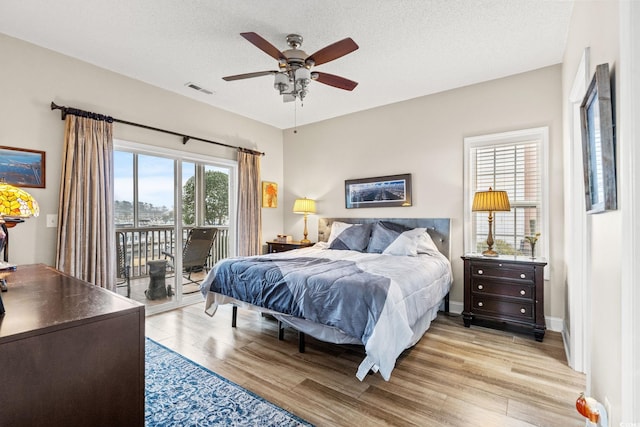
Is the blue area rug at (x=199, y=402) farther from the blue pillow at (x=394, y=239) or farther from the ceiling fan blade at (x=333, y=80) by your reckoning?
the ceiling fan blade at (x=333, y=80)

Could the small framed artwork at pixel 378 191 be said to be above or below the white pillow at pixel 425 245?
above

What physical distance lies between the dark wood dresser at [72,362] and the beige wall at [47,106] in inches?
83.4

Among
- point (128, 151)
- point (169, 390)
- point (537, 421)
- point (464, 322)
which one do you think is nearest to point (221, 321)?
point (169, 390)

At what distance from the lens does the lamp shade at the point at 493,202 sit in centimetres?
325

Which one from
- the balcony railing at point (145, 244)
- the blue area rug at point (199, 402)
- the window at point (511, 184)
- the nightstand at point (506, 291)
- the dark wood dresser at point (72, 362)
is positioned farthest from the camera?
the balcony railing at point (145, 244)

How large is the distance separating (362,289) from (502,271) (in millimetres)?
1796

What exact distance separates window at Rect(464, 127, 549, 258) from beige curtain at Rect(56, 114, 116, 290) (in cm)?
414

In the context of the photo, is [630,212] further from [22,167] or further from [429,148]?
[22,167]

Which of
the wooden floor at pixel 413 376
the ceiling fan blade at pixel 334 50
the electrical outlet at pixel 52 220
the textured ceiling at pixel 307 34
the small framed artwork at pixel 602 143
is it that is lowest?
the wooden floor at pixel 413 376

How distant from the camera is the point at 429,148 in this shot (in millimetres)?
4160

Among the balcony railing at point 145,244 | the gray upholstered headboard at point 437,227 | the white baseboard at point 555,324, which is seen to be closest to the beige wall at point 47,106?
the balcony railing at point 145,244

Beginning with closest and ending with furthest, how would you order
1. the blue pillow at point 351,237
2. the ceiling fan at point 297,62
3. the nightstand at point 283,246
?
the ceiling fan at point 297,62, the blue pillow at point 351,237, the nightstand at point 283,246

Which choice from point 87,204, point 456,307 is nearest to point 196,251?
point 87,204

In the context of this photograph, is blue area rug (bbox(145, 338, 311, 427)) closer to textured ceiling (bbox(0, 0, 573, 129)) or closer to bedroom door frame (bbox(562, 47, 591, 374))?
bedroom door frame (bbox(562, 47, 591, 374))
